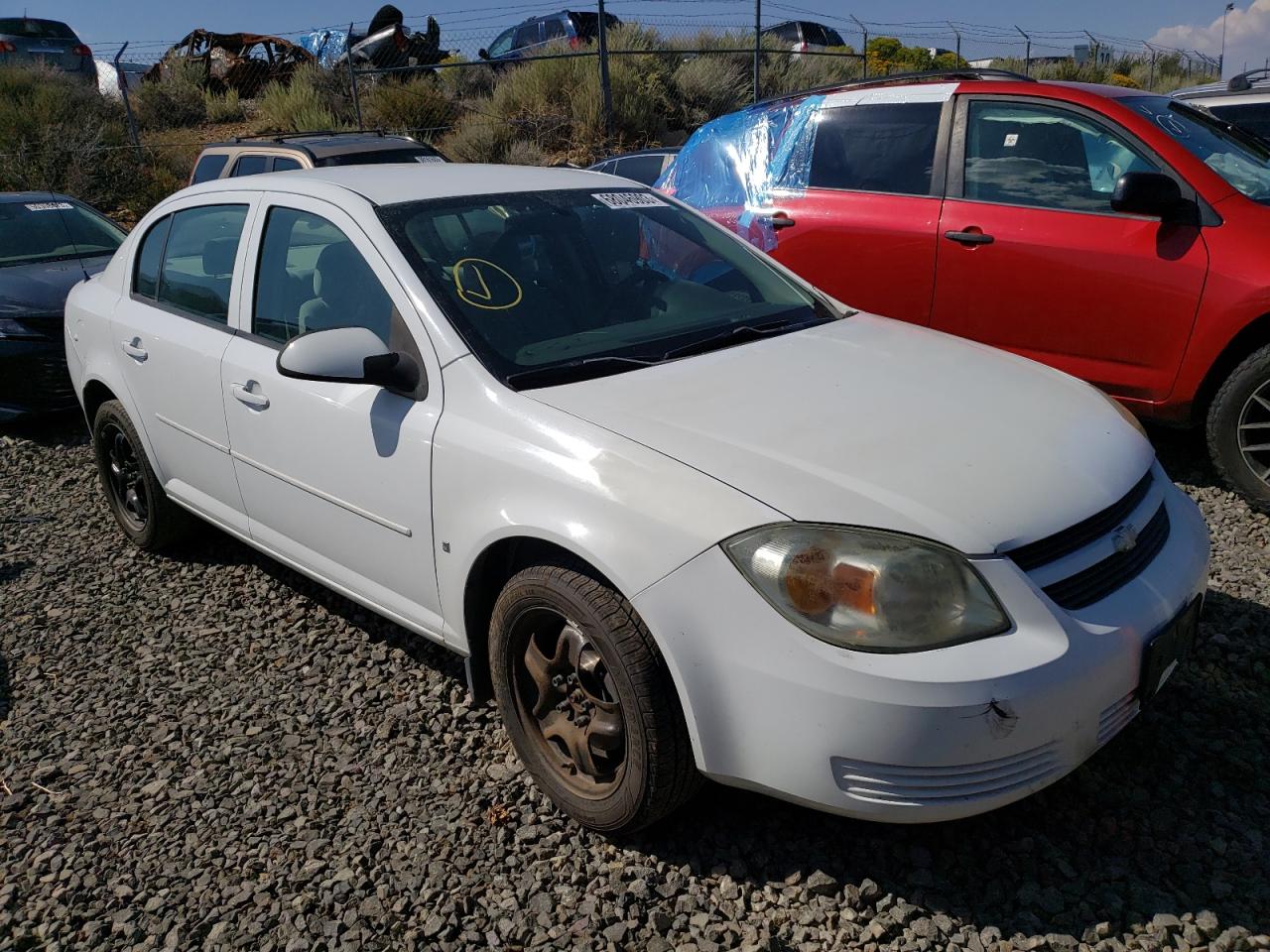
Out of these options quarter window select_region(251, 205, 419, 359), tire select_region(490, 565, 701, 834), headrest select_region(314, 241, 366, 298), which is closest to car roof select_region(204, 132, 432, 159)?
quarter window select_region(251, 205, 419, 359)

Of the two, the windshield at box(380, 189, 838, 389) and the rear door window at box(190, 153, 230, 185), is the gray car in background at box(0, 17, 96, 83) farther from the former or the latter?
the windshield at box(380, 189, 838, 389)

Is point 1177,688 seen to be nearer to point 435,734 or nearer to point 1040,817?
point 1040,817

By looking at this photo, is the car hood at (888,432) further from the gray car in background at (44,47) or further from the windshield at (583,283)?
the gray car in background at (44,47)

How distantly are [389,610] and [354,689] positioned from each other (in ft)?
1.66

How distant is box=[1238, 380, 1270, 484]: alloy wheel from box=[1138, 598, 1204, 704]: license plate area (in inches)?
81.1

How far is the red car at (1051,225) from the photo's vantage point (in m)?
4.32

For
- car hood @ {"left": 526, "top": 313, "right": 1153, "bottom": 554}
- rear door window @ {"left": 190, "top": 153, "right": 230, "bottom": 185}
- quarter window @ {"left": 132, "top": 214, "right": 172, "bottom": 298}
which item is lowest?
car hood @ {"left": 526, "top": 313, "right": 1153, "bottom": 554}

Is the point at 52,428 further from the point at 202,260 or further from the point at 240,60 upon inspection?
the point at 240,60

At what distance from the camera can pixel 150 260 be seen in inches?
170

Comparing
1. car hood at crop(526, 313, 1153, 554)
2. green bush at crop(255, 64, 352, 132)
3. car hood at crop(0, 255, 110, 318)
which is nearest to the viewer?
car hood at crop(526, 313, 1153, 554)

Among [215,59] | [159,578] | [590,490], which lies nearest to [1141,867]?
[590,490]

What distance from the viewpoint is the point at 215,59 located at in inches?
851

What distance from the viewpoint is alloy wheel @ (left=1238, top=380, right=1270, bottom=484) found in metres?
4.22

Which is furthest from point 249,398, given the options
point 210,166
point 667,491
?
point 210,166
